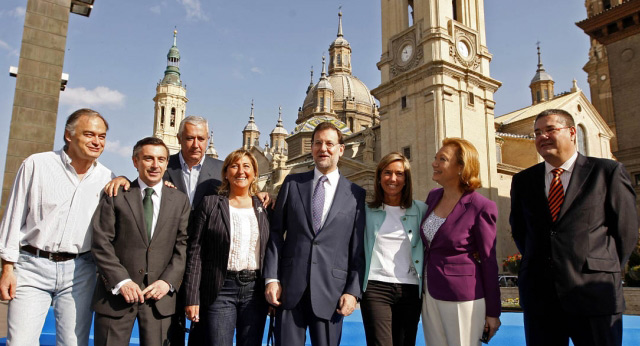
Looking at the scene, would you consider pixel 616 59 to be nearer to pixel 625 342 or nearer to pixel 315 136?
pixel 625 342

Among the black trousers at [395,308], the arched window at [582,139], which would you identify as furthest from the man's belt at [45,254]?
the arched window at [582,139]

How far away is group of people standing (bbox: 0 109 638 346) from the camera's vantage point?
3521mm

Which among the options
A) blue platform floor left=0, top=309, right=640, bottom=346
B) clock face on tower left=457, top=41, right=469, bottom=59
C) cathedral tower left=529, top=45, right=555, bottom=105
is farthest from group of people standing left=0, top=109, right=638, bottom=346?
cathedral tower left=529, top=45, right=555, bottom=105

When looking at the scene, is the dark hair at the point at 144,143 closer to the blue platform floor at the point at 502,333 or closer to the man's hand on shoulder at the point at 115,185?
the man's hand on shoulder at the point at 115,185

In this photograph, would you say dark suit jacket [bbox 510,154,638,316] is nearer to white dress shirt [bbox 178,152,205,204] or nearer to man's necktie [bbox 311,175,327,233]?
man's necktie [bbox 311,175,327,233]

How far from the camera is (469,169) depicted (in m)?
4.01

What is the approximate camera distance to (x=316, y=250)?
394cm

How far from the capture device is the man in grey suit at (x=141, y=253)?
3.70 meters

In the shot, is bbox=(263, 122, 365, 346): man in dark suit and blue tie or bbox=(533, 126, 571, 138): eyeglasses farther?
bbox=(263, 122, 365, 346): man in dark suit and blue tie

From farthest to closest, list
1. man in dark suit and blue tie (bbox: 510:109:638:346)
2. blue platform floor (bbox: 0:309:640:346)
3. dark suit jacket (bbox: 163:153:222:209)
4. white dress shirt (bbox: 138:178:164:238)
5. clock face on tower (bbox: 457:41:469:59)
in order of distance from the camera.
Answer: clock face on tower (bbox: 457:41:469:59) < blue platform floor (bbox: 0:309:640:346) < dark suit jacket (bbox: 163:153:222:209) < white dress shirt (bbox: 138:178:164:238) < man in dark suit and blue tie (bbox: 510:109:638:346)

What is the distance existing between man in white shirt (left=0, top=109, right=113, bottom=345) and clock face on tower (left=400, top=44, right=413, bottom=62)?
82.8 feet

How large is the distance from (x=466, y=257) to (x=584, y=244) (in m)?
0.85

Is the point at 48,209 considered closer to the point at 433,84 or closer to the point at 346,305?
the point at 346,305

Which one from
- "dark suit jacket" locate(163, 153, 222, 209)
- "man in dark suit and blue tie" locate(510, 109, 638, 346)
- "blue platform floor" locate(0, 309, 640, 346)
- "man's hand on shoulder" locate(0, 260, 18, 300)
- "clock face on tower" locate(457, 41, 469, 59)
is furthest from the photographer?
"clock face on tower" locate(457, 41, 469, 59)
